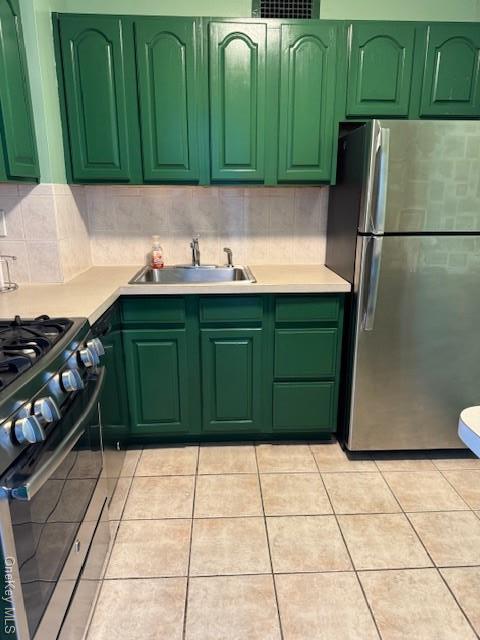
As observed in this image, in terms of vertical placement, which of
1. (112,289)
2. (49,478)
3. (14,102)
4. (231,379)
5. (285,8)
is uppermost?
(285,8)

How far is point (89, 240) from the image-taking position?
2.47 meters

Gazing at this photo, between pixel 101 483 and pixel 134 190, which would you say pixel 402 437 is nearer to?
pixel 101 483

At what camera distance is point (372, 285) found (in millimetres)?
1882

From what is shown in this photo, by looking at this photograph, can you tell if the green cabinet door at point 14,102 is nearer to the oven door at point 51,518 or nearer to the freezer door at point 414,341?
the oven door at point 51,518

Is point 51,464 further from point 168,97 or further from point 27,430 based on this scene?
point 168,97

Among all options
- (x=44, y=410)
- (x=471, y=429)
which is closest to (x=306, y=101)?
(x=471, y=429)

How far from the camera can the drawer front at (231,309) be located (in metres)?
2.02

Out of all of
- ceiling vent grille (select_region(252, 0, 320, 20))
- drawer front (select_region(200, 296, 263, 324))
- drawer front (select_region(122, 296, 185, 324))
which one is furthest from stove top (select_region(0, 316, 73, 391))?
ceiling vent grille (select_region(252, 0, 320, 20))

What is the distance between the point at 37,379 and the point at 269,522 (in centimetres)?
121

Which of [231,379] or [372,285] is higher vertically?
[372,285]

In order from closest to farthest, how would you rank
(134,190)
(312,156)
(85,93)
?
(85,93)
(312,156)
(134,190)

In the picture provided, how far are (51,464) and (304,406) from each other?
1.50 meters

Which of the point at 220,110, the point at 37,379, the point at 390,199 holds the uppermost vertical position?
the point at 220,110

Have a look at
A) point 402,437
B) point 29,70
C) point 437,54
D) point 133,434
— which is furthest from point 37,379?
point 437,54
